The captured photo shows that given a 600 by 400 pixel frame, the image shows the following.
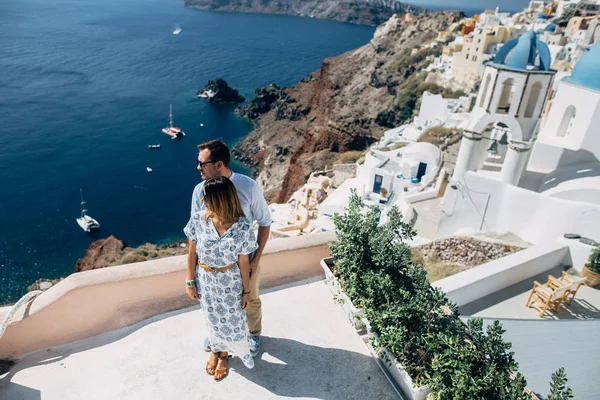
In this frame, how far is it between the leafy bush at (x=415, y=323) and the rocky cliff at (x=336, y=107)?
83.1ft

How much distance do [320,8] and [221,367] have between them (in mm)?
186415

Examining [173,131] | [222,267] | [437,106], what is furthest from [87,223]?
[222,267]

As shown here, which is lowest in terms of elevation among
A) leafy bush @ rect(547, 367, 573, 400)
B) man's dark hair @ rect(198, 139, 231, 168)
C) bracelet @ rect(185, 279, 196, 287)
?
bracelet @ rect(185, 279, 196, 287)

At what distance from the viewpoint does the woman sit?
255 centimetres

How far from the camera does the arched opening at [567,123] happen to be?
30.7ft

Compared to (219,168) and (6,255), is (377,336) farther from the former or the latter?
(6,255)

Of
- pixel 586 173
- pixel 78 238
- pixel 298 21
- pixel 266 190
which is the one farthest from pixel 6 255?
pixel 298 21

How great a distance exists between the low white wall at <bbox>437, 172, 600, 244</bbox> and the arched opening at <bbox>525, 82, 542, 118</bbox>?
2033 millimetres

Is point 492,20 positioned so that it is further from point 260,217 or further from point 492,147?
point 260,217

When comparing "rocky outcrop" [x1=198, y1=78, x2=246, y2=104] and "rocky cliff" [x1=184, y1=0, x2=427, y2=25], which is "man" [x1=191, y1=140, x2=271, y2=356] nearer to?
"rocky outcrop" [x1=198, y1=78, x2=246, y2=104]

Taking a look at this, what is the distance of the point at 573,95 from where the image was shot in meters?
9.08

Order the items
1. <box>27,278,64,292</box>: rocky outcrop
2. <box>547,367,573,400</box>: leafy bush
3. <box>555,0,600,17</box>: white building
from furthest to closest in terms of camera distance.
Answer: <box>555,0,600,17</box>: white building → <box>27,278,64,292</box>: rocky outcrop → <box>547,367,573,400</box>: leafy bush

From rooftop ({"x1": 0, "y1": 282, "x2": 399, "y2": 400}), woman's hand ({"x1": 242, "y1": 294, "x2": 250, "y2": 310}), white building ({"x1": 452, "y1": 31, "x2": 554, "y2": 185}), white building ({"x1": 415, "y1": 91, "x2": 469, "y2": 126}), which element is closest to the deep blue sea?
white building ({"x1": 415, "y1": 91, "x2": 469, "y2": 126})

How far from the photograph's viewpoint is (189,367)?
310cm
